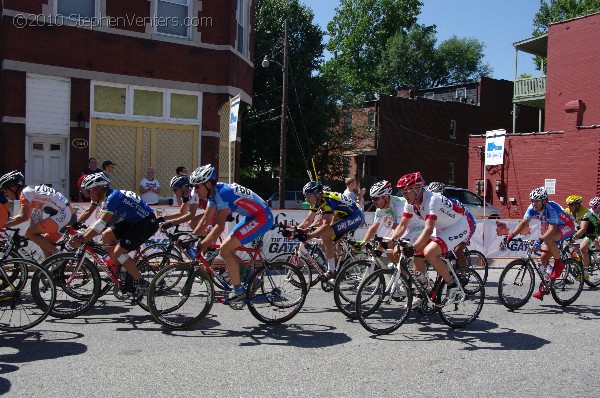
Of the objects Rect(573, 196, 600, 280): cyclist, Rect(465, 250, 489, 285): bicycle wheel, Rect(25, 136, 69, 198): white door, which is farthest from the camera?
Rect(25, 136, 69, 198): white door

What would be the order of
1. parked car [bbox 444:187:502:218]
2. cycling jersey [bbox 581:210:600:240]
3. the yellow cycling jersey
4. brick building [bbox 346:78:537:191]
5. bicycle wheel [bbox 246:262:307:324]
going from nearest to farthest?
bicycle wheel [bbox 246:262:307:324], the yellow cycling jersey, cycling jersey [bbox 581:210:600:240], parked car [bbox 444:187:502:218], brick building [bbox 346:78:537:191]

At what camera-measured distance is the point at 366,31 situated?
210 ft

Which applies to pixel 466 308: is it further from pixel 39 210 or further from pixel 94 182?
pixel 39 210

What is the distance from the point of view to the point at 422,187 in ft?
25.8

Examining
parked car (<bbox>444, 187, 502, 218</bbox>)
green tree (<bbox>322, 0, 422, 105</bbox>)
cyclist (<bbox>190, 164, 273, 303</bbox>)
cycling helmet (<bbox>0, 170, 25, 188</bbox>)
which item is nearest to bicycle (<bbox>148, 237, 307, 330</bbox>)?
cyclist (<bbox>190, 164, 273, 303</bbox>)

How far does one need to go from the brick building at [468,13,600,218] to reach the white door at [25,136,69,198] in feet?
67.9

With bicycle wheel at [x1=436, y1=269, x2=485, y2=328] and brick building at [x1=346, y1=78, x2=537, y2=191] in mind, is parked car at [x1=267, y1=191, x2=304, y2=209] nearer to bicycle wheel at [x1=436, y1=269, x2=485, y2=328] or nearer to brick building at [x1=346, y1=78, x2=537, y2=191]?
brick building at [x1=346, y1=78, x2=537, y2=191]

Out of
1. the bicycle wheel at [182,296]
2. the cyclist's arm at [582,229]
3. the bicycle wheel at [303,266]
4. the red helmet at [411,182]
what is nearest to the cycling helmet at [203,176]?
the bicycle wheel at [182,296]

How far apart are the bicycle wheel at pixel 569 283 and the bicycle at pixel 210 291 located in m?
4.44

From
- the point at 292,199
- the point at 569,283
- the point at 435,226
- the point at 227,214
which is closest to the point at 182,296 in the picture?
the point at 227,214

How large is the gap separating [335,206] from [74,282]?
3.98 metres

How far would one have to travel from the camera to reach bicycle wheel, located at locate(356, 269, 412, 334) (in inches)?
287

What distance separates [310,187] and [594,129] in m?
21.2

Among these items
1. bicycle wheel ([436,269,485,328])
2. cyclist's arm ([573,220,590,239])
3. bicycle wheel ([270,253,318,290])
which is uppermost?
cyclist's arm ([573,220,590,239])
